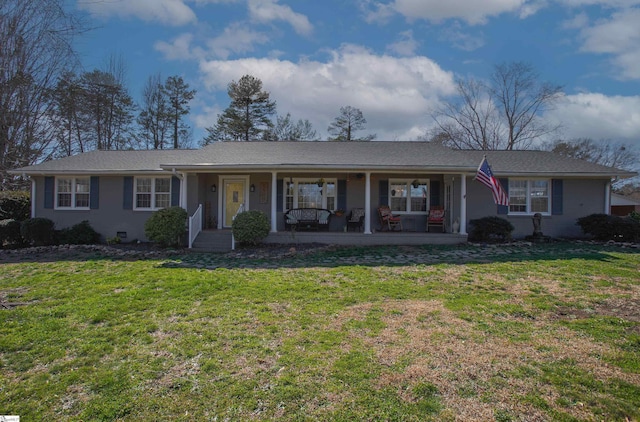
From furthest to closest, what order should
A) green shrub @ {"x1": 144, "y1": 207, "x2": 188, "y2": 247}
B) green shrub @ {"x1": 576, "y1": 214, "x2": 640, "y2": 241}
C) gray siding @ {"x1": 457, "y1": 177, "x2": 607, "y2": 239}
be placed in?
1. gray siding @ {"x1": 457, "y1": 177, "x2": 607, "y2": 239}
2. green shrub @ {"x1": 576, "y1": 214, "x2": 640, "y2": 241}
3. green shrub @ {"x1": 144, "y1": 207, "x2": 188, "y2": 247}

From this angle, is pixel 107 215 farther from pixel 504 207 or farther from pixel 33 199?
pixel 504 207

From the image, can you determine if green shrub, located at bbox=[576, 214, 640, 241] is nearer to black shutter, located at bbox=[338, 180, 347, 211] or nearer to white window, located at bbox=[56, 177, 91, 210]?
black shutter, located at bbox=[338, 180, 347, 211]

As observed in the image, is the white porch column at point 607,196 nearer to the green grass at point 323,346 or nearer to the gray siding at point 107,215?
the green grass at point 323,346

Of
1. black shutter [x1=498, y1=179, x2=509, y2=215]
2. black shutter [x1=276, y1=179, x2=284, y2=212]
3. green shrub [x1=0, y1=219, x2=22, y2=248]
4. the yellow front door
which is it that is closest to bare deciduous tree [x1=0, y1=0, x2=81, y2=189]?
green shrub [x1=0, y1=219, x2=22, y2=248]

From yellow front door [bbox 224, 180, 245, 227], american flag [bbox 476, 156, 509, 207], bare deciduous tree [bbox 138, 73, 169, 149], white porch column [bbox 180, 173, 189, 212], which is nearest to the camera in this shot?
american flag [bbox 476, 156, 509, 207]

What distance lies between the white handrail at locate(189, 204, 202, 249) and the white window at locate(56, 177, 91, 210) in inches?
197

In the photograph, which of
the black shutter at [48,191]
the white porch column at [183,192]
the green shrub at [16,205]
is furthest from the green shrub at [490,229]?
the green shrub at [16,205]

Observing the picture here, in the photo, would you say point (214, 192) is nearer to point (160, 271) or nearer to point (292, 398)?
point (160, 271)

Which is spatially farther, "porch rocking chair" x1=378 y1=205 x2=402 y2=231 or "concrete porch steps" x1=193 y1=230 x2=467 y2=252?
"porch rocking chair" x1=378 y1=205 x2=402 y2=231

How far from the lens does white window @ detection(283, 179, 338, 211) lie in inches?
517

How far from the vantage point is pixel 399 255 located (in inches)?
369

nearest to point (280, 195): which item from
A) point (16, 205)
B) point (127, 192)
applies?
point (127, 192)

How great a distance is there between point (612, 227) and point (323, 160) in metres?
9.91

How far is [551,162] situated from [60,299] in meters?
15.8
